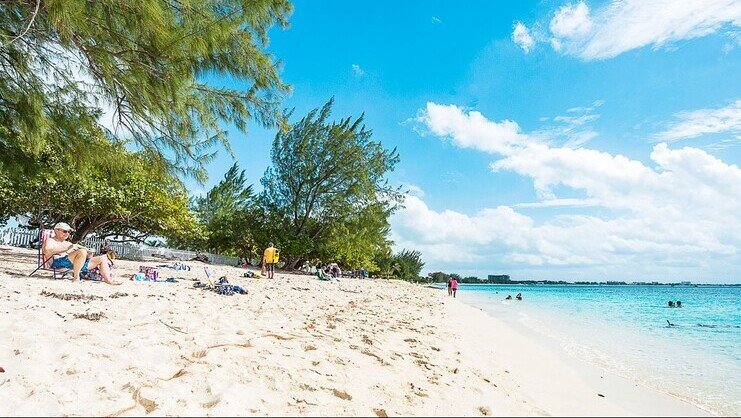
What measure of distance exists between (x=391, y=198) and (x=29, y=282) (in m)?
24.0

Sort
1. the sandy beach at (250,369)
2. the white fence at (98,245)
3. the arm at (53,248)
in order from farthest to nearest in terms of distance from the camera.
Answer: the white fence at (98,245) → the arm at (53,248) → the sandy beach at (250,369)

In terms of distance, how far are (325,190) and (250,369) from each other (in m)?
24.8

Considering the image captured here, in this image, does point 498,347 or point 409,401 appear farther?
point 498,347

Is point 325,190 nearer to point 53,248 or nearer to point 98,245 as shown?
point 98,245

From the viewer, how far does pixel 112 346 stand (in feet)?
12.2

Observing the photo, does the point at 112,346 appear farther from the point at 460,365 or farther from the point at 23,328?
the point at 460,365

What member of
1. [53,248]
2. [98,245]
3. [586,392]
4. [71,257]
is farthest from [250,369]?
[98,245]

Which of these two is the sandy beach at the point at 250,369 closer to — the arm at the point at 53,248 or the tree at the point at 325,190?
the arm at the point at 53,248

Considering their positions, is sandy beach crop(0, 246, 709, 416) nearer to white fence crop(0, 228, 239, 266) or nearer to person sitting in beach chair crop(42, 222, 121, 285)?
person sitting in beach chair crop(42, 222, 121, 285)

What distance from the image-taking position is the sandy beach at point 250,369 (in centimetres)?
264

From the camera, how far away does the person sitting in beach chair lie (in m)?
7.41

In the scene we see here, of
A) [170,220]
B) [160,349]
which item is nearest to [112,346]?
[160,349]

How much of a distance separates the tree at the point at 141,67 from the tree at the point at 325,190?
2057 centimetres

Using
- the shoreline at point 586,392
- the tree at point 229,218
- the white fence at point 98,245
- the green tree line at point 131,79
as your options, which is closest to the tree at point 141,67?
the green tree line at point 131,79
